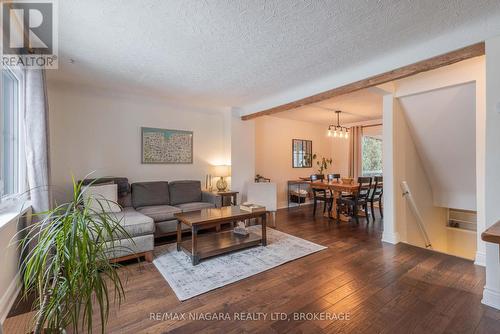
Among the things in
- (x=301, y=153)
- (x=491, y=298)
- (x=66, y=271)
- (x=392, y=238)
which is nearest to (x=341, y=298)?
(x=491, y=298)

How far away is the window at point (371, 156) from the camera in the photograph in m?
6.85

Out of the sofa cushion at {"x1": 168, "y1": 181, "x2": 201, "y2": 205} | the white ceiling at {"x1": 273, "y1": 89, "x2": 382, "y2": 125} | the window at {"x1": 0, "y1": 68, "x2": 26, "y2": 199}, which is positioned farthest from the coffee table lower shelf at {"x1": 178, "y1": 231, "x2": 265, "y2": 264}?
the white ceiling at {"x1": 273, "y1": 89, "x2": 382, "y2": 125}

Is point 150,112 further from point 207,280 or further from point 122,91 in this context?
point 207,280

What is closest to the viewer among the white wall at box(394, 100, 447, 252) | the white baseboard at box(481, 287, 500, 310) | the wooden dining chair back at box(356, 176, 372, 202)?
the white baseboard at box(481, 287, 500, 310)

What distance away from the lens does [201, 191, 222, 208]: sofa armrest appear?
14.0 feet

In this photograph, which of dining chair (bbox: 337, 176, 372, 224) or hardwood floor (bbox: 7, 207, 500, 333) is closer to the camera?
hardwood floor (bbox: 7, 207, 500, 333)

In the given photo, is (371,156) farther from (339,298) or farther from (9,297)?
(9,297)

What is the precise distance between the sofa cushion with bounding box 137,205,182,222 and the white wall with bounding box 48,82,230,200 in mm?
829

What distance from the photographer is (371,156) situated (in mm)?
6867

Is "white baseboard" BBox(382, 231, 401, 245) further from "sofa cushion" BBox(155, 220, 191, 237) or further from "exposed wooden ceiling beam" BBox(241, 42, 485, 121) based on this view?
"sofa cushion" BBox(155, 220, 191, 237)

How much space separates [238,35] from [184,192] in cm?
298

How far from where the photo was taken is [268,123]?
6.08m

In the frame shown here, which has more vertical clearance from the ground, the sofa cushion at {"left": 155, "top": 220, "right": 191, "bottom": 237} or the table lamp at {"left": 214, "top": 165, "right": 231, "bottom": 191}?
the table lamp at {"left": 214, "top": 165, "right": 231, "bottom": 191}

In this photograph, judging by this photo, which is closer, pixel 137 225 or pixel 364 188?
pixel 137 225
